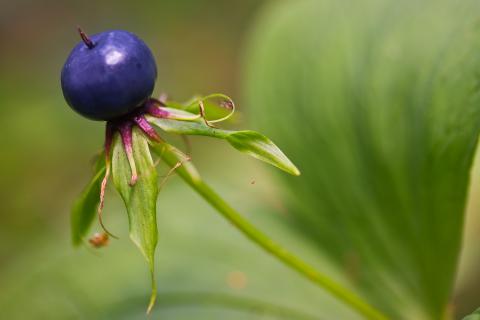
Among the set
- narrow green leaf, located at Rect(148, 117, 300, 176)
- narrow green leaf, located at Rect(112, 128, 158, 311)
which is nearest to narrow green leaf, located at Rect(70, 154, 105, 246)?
narrow green leaf, located at Rect(112, 128, 158, 311)

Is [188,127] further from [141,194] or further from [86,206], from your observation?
[86,206]

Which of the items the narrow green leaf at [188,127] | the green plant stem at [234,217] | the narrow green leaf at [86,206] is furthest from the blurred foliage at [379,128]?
the narrow green leaf at [86,206]

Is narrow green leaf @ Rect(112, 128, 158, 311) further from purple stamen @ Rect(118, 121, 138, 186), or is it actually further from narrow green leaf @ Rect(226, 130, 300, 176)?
narrow green leaf @ Rect(226, 130, 300, 176)

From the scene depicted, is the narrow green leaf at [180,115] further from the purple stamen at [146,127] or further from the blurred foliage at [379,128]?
the blurred foliage at [379,128]

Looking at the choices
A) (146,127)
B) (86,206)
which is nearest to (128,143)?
(146,127)

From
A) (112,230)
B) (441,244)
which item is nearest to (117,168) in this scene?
(441,244)

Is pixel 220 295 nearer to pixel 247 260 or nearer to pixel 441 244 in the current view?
pixel 247 260
